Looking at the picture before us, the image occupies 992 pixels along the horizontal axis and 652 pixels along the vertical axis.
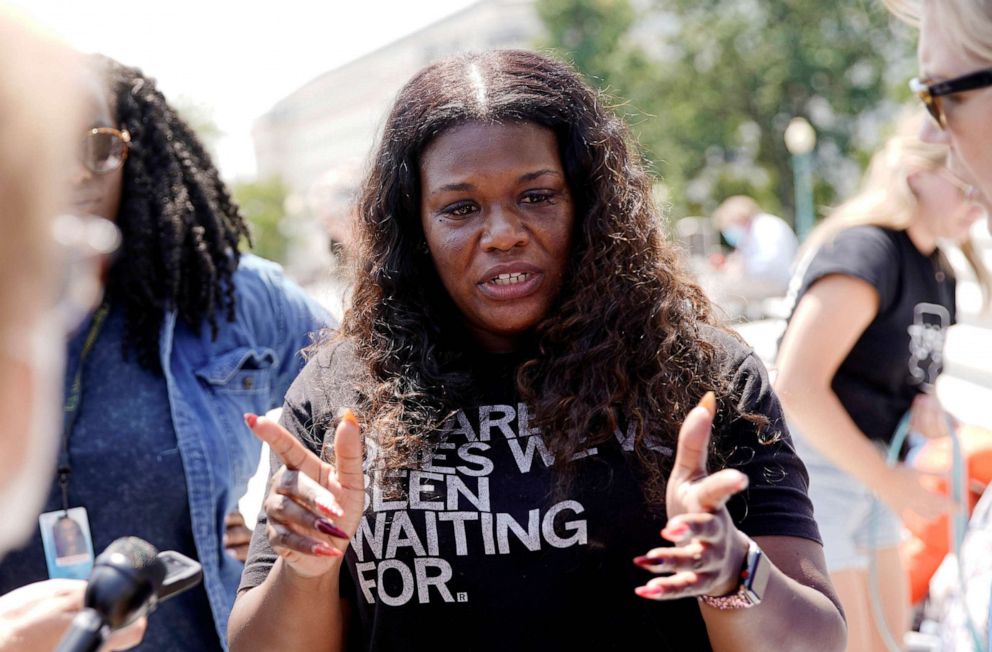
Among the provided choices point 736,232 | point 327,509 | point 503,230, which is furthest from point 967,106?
point 736,232

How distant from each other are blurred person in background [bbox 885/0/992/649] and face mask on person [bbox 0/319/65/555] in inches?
53.7

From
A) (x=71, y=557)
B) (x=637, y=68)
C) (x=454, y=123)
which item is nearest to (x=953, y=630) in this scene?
(x=454, y=123)

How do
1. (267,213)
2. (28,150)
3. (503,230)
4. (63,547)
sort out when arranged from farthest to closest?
(267,213) → (63,547) → (503,230) → (28,150)

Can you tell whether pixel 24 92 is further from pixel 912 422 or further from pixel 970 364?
pixel 970 364

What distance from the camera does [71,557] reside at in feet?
7.88

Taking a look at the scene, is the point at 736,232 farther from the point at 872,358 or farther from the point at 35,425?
the point at 35,425

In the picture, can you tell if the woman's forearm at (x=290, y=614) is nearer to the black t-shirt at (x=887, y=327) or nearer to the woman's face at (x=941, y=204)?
the black t-shirt at (x=887, y=327)

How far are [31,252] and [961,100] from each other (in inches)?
56.2

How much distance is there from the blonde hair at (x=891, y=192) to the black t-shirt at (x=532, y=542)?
1.74m

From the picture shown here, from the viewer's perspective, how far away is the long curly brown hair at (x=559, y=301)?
1920mm

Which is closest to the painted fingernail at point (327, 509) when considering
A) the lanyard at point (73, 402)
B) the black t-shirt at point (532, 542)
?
the black t-shirt at point (532, 542)

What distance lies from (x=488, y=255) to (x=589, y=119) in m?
0.35

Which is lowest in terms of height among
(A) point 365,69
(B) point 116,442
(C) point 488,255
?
(B) point 116,442

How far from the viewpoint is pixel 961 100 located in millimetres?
1728
